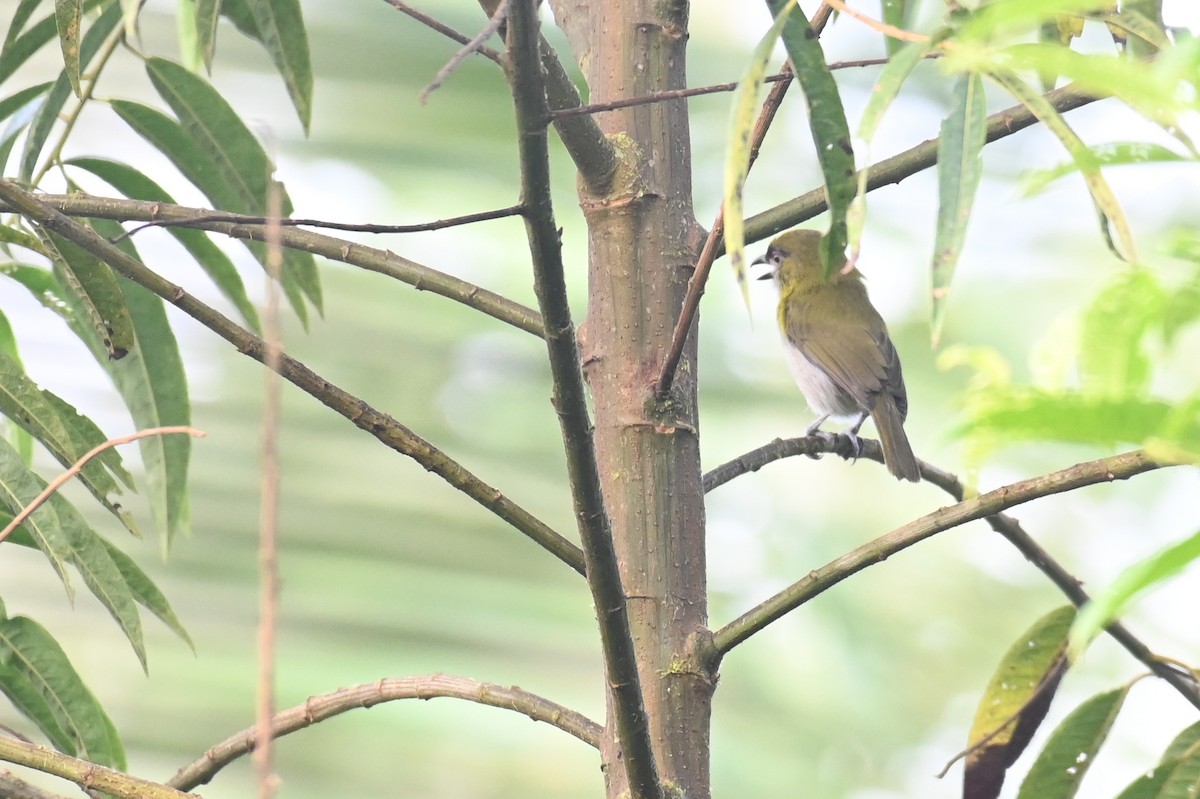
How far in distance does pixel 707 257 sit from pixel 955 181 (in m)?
0.32

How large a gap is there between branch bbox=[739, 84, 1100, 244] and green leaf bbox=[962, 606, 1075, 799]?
0.59 meters

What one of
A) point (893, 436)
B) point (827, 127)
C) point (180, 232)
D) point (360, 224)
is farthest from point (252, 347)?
point (893, 436)

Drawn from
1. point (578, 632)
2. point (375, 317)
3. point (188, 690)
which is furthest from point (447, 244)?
point (188, 690)

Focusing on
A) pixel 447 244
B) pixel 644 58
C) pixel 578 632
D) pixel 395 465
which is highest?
pixel 447 244

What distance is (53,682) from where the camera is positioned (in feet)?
4.15

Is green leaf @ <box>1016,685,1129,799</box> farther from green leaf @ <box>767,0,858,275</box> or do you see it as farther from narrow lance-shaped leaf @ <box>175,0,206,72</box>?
narrow lance-shaped leaf @ <box>175,0,206,72</box>

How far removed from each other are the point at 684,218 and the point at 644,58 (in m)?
0.17

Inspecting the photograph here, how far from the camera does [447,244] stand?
3.50m

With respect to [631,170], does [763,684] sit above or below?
above

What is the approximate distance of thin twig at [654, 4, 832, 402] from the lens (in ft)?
3.37

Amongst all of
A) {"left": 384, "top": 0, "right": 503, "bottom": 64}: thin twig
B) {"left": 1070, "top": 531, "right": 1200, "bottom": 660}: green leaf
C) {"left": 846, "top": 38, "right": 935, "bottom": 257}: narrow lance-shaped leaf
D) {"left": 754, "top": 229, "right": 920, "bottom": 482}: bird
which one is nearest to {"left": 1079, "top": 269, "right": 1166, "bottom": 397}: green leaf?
{"left": 1070, "top": 531, "right": 1200, "bottom": 660}: green leaf

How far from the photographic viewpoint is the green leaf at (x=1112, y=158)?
1.57 feet

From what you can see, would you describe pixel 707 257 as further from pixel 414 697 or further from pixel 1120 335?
pixel 1120 335

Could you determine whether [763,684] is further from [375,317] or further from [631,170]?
[631,170]
